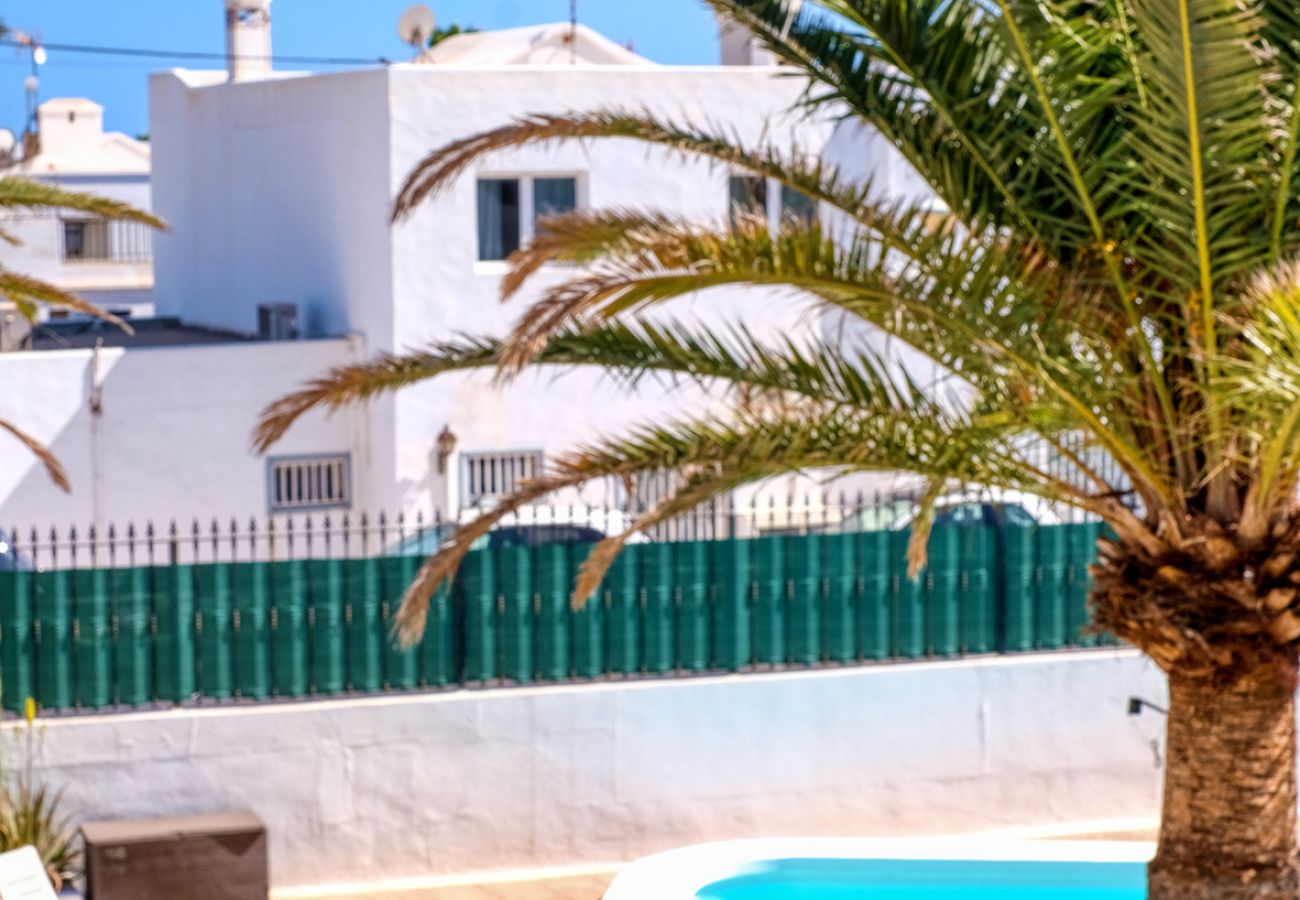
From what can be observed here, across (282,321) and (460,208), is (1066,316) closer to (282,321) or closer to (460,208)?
(460,208)

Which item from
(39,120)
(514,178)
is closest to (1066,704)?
(514,178)

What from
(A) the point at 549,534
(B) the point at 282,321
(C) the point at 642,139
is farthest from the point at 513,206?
(C) the point at 642,139

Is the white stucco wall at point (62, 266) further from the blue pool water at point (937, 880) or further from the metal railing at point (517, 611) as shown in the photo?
the blue pool water at point (937, 880)

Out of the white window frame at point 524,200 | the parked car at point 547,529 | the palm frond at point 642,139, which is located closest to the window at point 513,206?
the white window frame at point 524,200

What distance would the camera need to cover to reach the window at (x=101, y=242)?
4219 centimetres

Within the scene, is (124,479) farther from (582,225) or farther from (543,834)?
(582,225)

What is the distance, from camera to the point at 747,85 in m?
22.9

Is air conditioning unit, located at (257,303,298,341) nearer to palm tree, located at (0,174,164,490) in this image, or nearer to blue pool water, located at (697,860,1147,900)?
palm tree, located at (0,174,164,490)

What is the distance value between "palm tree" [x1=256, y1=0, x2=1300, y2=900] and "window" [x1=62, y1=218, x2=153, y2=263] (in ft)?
114

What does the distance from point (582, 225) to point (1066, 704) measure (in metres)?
Answer: 6.64

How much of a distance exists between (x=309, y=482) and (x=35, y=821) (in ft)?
37.2

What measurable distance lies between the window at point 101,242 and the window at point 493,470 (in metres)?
21.6

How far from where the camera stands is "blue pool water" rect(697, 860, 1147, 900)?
1208cm

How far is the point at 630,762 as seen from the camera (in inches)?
518
